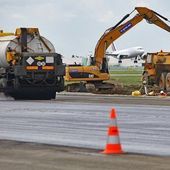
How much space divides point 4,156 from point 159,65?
1084 inches

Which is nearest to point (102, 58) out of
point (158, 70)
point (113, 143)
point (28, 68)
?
point (158, 70)

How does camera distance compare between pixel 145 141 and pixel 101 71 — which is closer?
pixel 145 141

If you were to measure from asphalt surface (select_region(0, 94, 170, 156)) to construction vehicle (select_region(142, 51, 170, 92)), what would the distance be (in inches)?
565

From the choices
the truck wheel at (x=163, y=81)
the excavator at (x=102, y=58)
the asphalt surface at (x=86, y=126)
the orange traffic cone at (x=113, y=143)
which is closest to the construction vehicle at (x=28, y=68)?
the asphalt surface at (x=86, y=126)

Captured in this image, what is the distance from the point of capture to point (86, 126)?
55.7 ft

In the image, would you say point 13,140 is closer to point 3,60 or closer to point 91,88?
point 3,60

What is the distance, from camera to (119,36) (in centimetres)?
4138

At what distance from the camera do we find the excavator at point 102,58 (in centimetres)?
4078

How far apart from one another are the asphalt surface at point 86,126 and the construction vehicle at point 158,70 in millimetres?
14354

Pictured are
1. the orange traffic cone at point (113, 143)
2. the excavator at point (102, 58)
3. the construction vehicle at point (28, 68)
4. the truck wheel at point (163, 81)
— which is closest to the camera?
the orange traffic cone at point (113, 143)

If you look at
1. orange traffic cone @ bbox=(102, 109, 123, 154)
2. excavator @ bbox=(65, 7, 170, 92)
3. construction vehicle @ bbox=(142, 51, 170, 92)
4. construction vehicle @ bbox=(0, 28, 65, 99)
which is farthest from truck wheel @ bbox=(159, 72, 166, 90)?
orange traffic cone @ bbox=(102, 109, 123, 154)

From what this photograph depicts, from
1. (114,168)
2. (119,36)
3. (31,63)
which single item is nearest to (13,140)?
(114,168)

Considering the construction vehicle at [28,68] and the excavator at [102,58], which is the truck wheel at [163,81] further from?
the construction vehicle at [28,68]

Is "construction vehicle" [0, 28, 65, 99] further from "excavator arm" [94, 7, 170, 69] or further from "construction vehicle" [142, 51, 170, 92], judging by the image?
"excavator arm" [94, 7, 170, 69]
